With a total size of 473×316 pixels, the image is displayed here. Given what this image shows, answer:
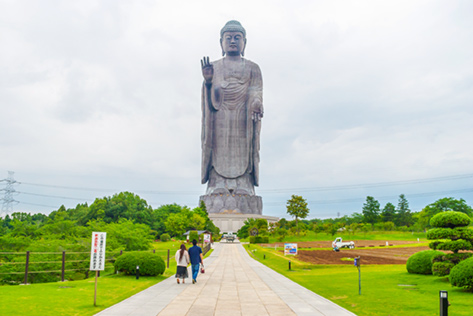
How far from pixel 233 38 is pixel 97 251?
51.5m

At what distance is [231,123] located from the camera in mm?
56969

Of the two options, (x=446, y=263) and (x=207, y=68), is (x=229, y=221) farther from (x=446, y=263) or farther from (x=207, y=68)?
(x=446, y=263)

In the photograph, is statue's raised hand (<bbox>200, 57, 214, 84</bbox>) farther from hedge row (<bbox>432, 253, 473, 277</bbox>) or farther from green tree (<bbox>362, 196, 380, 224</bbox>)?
green tree (<bbox>362, 196, 380, 224</bbox>)

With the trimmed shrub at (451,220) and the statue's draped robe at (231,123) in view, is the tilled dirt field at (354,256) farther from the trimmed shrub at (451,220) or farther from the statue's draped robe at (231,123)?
the statue's draped robe at (231,123)

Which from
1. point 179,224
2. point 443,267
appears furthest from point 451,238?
point 179,224

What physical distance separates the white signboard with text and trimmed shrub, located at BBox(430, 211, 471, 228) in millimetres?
8943

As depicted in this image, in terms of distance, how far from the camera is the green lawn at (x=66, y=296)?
293 inches

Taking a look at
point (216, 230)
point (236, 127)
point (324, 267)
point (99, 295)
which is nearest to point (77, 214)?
point (216, 230)

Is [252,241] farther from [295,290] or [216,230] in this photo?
[295,290]

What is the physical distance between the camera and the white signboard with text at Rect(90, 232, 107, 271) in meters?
8.40

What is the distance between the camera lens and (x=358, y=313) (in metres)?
7.67

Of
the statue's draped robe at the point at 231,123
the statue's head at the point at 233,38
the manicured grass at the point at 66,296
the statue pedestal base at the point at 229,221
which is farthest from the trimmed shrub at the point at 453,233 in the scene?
the statue's head at the point at 233,38

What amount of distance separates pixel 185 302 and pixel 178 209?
51.0 m

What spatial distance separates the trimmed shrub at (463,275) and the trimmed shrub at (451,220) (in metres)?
2.01
